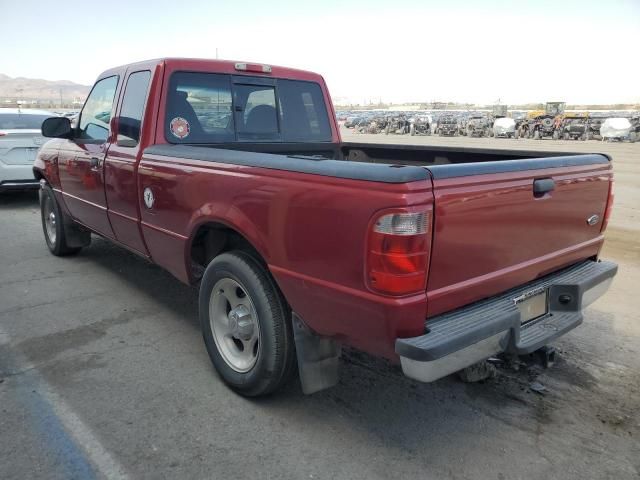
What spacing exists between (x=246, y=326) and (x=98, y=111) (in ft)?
9.61

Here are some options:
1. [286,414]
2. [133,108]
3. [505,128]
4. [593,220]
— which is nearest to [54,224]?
[133,108]

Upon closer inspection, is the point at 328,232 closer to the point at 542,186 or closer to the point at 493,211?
the point at 493,211

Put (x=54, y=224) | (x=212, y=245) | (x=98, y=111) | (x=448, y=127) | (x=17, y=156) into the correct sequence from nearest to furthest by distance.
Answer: (x=212, y=245)
(x=98, y=111)
(x=54, y=224)
(x=17, y=156)
(x=448, y=127)

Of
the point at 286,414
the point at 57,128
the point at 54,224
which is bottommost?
the point at 286,414

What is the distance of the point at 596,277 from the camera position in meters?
3.03

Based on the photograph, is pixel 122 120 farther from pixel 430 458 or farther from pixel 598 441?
pixel 598 441

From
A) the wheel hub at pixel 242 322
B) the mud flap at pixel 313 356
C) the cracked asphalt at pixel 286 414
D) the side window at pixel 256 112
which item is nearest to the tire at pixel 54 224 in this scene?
the cracked asphalt at pixel 286 414

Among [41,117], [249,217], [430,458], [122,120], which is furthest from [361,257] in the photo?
[41,117]

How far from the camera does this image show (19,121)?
9.87m

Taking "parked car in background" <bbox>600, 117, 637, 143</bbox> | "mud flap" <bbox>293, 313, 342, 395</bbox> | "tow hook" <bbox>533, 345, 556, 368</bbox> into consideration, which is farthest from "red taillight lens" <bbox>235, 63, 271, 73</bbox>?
"parked car in background" <bbox>600, 117, 637, 143</bbox>

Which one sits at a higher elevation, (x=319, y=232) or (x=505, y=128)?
(x=319, y=232)

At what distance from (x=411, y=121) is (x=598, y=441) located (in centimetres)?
4459

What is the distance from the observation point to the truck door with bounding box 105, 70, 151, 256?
392cm

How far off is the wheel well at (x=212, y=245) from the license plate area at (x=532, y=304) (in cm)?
140
